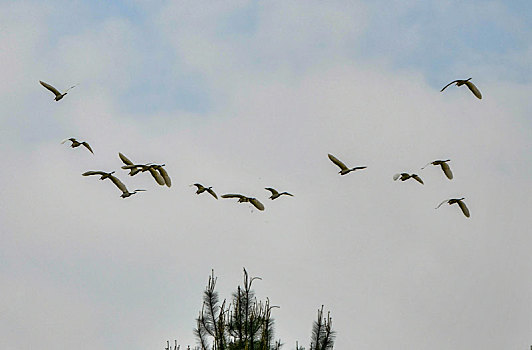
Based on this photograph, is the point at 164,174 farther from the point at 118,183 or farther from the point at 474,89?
the point at 474,89

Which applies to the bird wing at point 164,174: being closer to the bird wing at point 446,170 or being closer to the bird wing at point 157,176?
the bird wing at point 157,176

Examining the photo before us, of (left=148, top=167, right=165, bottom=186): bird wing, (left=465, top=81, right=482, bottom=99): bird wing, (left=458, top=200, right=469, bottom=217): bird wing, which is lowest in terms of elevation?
(left=458, top=200, right=469, bottom=217): bird wing

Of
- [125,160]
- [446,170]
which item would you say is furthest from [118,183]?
[446,170]

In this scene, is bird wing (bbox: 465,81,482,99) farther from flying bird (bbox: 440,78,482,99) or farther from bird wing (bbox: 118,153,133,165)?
bird wing (bbox: 118,153,133,165)

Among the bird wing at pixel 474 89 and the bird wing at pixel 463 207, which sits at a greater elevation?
the bird wing at pixel 474 89

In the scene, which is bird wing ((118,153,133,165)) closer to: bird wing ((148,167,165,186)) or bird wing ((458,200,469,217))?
bird wing ((148,167,165,186))

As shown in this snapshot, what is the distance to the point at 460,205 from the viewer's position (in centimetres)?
1593

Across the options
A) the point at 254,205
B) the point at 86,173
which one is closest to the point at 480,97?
the point at 254,205

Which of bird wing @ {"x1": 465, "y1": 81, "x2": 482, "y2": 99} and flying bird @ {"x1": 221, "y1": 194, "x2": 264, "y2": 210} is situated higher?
bird wing @ {"x1": 465, "y1": 81, "x2": 482, "y2": 99}

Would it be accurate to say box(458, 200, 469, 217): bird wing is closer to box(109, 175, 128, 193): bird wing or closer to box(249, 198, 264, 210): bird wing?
box(249, 198, 264, 210): bird wing

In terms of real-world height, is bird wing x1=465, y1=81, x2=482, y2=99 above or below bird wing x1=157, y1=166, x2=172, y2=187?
above

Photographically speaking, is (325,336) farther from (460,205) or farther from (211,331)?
(460,205)

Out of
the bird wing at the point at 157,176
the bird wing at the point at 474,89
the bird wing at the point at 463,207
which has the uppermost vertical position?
the bird wing at the point at 474,89

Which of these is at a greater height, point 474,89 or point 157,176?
point 474,89
